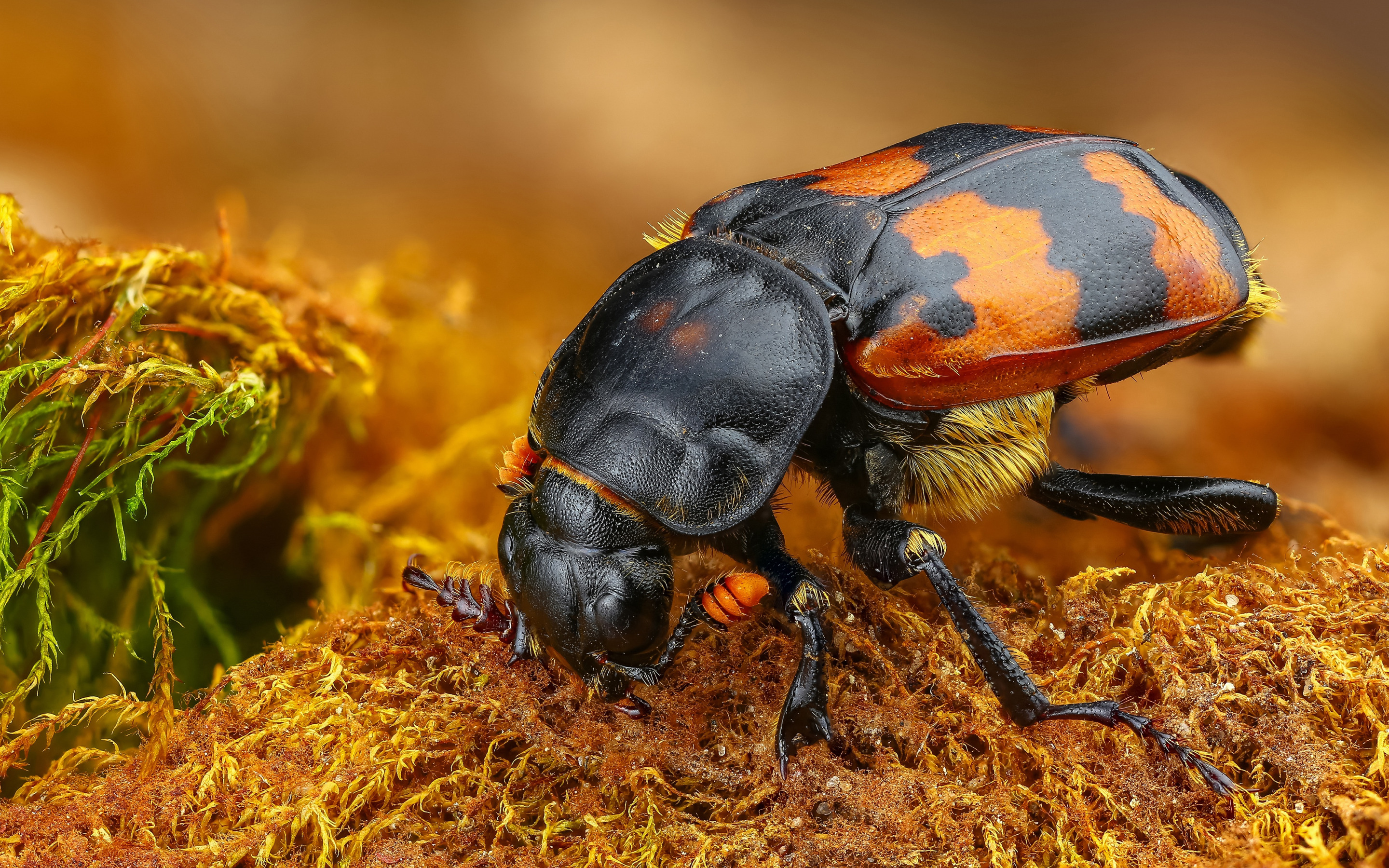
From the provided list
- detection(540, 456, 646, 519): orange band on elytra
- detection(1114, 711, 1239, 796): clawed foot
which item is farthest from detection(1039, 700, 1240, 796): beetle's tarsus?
detection(540, 456, 646, 519): orange band on elytra

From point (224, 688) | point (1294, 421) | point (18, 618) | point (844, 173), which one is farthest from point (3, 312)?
point (1294, 421)

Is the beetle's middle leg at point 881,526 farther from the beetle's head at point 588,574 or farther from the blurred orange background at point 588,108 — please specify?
the blurred orange background at point 588,108

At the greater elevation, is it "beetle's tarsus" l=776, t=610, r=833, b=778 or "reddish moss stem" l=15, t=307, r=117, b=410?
"reddish moss stem" l=15, t=307, r=117, b=410

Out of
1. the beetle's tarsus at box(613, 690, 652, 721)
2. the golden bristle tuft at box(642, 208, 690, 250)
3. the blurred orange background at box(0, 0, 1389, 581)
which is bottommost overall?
the beetle's tarsus at box(613, 690, 652, 721)

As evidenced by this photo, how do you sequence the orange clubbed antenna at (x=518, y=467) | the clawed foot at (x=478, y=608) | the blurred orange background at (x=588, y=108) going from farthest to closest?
the blurred orange background at (x=588, y=108) < the orange clubbed antenna at (x=518, y=467) < the clawed foot at (x=478, y=608)

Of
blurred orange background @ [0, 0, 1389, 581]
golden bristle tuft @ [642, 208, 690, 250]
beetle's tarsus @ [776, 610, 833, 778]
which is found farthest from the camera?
blurred orange background @ [0, 0, 1389, 581]

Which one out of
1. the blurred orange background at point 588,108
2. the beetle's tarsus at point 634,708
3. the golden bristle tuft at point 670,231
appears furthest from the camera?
the blurred orange background at point 588,108

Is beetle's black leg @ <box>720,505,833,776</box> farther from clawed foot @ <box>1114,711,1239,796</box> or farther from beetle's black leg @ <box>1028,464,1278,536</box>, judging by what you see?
beetle's black leg @ <box>1028,464,1278,536</box>

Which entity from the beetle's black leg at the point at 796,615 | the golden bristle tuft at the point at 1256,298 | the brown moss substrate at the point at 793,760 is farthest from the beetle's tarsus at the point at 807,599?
the golden bristle tuft at the point at 1256,298

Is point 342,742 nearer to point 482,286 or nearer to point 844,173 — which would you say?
point 844,173
